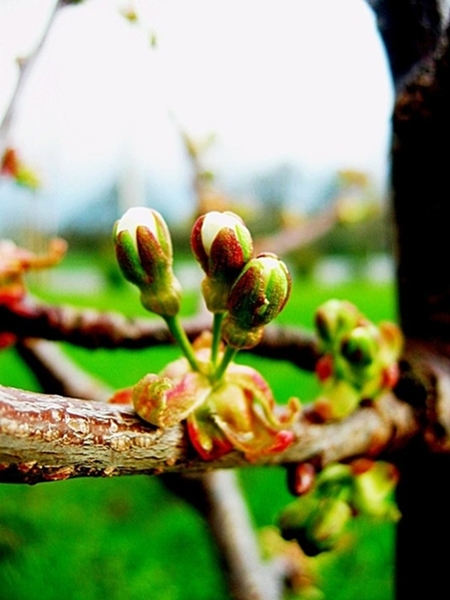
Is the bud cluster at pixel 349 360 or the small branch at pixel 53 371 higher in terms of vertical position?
the bud cluster at pixel 349 360

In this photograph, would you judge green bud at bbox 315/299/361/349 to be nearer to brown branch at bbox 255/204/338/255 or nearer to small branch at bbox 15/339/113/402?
small branch at bbox 15/339/113/402

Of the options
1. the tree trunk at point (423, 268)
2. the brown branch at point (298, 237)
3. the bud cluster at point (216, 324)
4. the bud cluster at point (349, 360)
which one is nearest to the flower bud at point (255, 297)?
the bud cluster at point (216, 324)


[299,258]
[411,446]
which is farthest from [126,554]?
[299,258]

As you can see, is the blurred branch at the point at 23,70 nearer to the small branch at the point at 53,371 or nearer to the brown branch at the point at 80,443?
the brown branch at the point at 80,443

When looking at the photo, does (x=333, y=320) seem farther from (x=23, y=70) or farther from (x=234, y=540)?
(x=234, y=540)

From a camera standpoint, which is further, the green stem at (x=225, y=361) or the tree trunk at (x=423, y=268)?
the tree trunk at (x=423, y=268)

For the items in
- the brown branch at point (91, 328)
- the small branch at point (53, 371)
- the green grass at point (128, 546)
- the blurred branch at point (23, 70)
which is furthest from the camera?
the green grass at point (128, 546)

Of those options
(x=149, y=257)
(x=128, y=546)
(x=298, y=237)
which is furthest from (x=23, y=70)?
(x=128, y=546)
